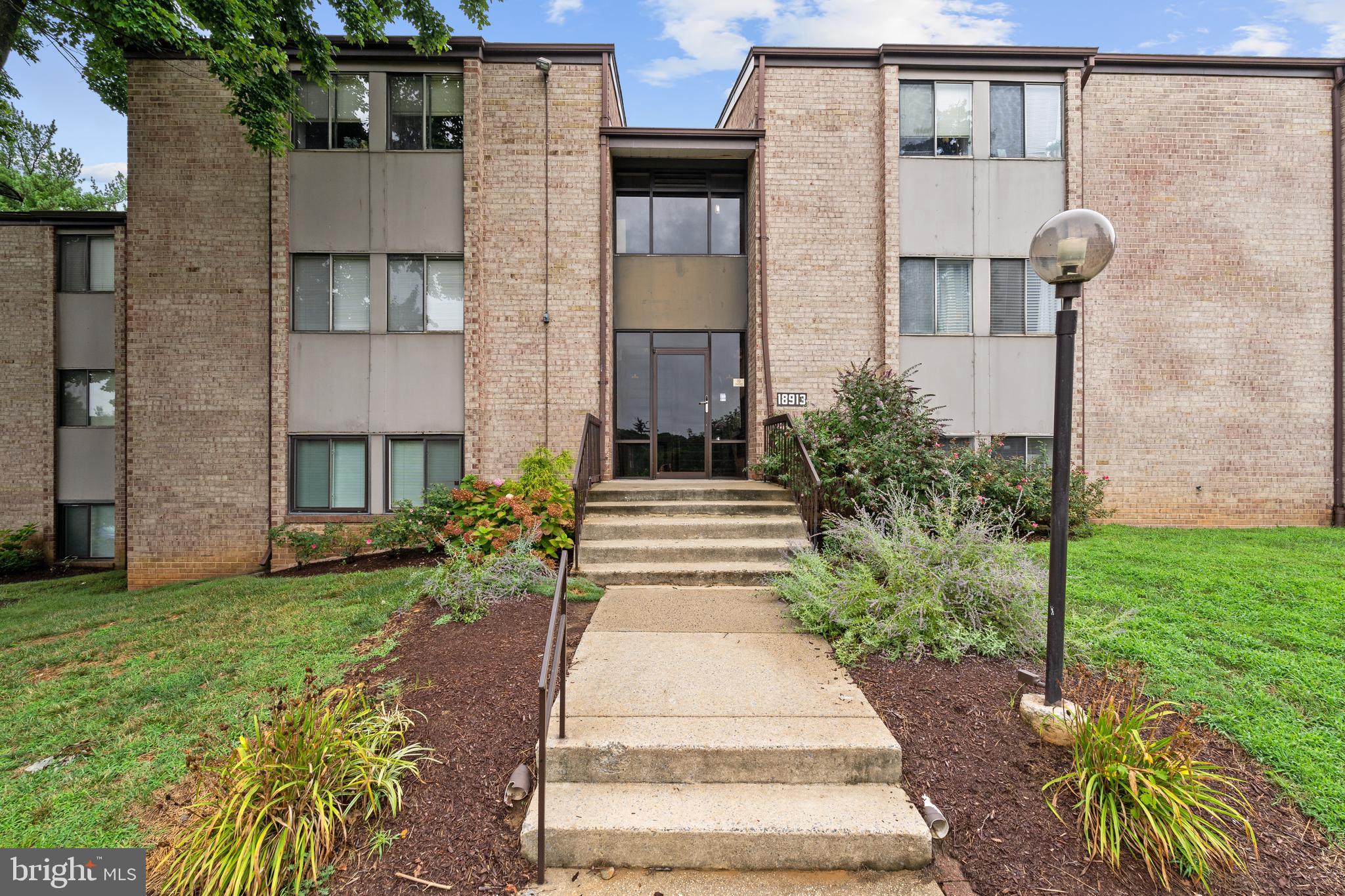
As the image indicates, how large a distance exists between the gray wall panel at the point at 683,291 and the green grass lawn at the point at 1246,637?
249 inches

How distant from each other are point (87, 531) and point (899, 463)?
16.1 m

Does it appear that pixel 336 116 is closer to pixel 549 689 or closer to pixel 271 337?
pixel 271 337

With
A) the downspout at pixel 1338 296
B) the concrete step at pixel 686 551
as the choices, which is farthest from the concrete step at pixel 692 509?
the downspout at pixel 1338 296

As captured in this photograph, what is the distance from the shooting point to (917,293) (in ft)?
32.0

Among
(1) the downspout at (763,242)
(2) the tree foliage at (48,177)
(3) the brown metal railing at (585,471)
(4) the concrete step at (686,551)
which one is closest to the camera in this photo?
(4) the concrete step at (686,551)

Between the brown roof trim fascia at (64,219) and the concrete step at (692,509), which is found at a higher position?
the brown roof trim fascia at (64,219)

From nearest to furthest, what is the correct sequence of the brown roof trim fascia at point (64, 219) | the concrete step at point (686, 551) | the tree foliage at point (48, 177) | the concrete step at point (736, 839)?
the concrete step at point (736, 839)
the concrete step at point (686, 551)
the brown roof trim fascia at point (64, 219)
the tree foliage at point (48, 177)

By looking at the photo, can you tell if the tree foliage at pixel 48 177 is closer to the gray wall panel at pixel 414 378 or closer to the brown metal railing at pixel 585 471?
the gray wall panel at pixel 414 378

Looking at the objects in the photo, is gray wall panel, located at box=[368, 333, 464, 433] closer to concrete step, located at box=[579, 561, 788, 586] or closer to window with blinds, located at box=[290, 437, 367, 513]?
window with blinds, located at box=[290, 437, 367, 513]

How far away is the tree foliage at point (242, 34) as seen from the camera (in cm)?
729

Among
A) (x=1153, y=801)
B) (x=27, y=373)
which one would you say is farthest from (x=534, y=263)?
(x=27, y=373)

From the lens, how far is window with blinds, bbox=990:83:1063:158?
9672mm

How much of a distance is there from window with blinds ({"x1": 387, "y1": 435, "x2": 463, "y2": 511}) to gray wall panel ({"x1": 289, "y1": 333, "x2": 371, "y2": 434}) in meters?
0.72

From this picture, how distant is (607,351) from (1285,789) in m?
8.53
